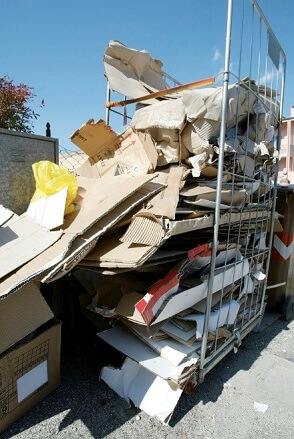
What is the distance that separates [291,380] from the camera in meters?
2.22

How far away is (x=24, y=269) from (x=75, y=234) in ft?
1.00

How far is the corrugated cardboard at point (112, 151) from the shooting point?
210cm

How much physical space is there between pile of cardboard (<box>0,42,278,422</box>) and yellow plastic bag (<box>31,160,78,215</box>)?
0.09m

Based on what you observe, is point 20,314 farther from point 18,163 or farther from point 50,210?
point 18,163

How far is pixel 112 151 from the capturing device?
2.34 m

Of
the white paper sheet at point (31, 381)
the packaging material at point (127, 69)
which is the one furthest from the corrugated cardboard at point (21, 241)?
the packaging material at point (127, 69)

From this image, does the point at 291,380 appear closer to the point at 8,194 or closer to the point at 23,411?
the point at 23,411

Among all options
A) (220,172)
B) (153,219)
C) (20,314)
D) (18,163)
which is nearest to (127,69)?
(18,163)

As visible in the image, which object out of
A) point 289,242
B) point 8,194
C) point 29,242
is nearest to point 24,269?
point 29,242

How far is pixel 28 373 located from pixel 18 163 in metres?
1.38

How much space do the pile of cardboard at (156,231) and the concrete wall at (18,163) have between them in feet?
0.94

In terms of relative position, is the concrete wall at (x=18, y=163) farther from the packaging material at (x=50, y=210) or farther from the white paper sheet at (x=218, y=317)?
the white paper sheet at (x=218, y=317)

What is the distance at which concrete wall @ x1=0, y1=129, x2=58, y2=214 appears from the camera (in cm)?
197

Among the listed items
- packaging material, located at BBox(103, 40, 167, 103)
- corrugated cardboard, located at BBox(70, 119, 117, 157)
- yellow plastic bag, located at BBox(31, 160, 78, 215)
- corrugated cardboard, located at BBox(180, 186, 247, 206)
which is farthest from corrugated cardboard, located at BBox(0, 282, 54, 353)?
packaging material, located at BBox(103, 40, 167, 103)
